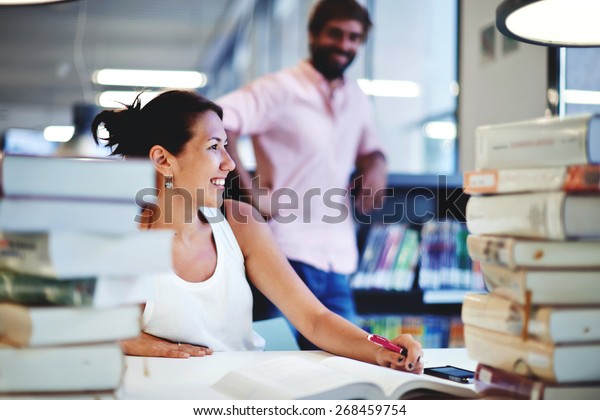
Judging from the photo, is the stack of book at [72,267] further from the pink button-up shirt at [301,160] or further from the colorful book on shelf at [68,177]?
the pink button-up shirt at [301,160]

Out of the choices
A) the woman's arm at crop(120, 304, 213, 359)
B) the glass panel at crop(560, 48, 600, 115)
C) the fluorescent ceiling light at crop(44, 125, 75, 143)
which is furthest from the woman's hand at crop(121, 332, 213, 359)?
the fluorescent ceiling light at crop(44, 125, 75, 143)

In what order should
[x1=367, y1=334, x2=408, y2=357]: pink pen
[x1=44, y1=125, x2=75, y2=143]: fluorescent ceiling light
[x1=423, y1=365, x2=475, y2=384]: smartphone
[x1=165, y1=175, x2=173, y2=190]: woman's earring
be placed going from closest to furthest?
1. [x1=423, y1=365, x2=475, y2=384]: smartphone
2. [x1=367, y1=334, x2=408, y2=357]: pink pen
3. [x1=165, y1=175, x2=173, y2=190]: woman's earring
4. [x1=44, y1=125, x2=75, y2=143]: fluorescent ceiling light

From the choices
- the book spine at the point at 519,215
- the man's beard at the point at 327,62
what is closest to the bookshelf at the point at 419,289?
the man's beard at the point at 327,62

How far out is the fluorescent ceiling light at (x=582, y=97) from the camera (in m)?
2.17

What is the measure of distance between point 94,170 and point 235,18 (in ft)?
24.2

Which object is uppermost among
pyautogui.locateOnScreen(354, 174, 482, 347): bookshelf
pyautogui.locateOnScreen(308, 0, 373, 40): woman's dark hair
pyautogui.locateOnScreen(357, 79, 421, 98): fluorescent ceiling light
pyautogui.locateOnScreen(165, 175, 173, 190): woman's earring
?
pyautogui.locateOnScreen(357, 79, 421, 98): fluorescent ceiling light

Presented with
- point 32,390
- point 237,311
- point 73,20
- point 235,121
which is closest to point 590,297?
point 32,390

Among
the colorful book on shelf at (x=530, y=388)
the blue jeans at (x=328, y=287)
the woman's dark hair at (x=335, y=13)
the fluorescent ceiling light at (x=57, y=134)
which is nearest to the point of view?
the colorful book on shelf at (x=530, y=388)

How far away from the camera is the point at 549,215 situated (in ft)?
2.85

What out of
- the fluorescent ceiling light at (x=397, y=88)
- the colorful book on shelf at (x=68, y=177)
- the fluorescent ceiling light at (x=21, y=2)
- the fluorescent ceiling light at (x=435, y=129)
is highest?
the fluorescent ceiling light at (x=397, y=88)

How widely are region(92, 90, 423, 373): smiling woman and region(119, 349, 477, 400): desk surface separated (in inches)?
5.5

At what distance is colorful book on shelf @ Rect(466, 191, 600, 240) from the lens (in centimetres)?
86

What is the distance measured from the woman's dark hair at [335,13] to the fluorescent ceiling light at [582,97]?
81 centimetres

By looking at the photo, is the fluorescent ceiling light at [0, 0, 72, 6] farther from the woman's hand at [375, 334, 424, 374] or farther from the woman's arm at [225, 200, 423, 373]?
the woman's hand at [375, 334, 424, 374]
